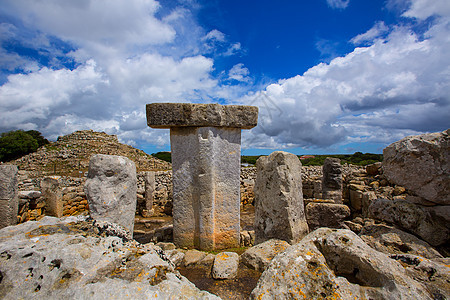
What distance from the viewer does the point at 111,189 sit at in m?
3.55

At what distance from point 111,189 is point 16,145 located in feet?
98.3

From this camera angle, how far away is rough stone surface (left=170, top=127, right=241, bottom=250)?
4.77 m

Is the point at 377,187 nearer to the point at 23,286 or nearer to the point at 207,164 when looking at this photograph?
the point at 207,164

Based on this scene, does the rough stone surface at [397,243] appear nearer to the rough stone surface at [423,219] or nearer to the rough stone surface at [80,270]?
the rough stone surface at [423,219]

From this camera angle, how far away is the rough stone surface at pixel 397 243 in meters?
2.87

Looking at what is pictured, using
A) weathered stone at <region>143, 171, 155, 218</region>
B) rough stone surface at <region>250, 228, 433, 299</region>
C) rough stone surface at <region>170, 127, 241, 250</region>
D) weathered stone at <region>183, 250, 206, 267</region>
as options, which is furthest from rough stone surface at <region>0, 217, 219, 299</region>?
weathered stone at <region>143, 171, 155, 218</region>

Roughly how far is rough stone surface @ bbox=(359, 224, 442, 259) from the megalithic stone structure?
263 cm

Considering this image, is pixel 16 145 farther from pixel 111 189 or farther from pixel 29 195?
pixel 111 189

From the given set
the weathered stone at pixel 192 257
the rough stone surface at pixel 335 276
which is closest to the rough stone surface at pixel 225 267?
the weathered stone at pixel 192 257

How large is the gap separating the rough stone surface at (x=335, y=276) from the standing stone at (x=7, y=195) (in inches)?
296

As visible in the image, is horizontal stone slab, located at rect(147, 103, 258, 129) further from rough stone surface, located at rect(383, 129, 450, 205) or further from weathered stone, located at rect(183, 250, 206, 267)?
rough stone surface, located at rect(383, 129, 450, 205)

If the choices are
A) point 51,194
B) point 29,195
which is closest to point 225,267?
point 51,194

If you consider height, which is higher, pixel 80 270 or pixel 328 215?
pixel 80 270

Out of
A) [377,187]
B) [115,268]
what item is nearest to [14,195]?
[115,268]
